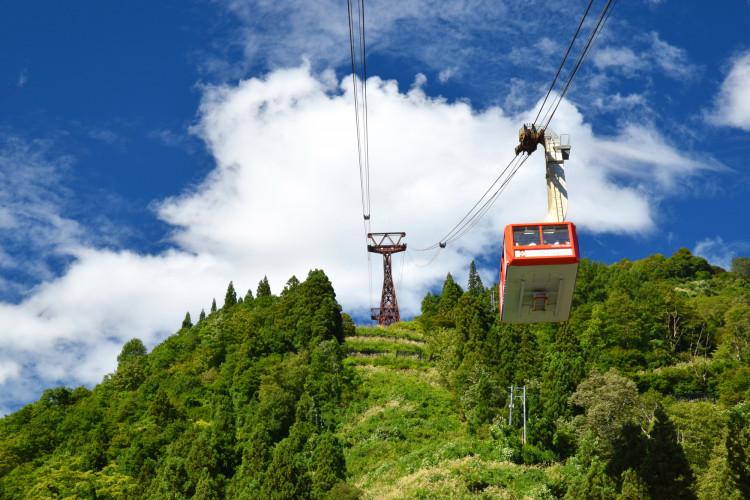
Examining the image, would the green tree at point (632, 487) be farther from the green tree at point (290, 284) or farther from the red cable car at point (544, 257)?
the green tree at point (290, 284)

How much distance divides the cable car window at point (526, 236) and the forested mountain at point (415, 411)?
17.5 meters

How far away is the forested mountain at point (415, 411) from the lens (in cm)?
4441

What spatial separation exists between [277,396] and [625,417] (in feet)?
81.6

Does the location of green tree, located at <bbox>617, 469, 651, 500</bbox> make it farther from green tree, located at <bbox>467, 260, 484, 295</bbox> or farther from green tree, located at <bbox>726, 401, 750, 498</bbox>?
green tree, located at <bbox>467, 260, 484, 295</bbox>

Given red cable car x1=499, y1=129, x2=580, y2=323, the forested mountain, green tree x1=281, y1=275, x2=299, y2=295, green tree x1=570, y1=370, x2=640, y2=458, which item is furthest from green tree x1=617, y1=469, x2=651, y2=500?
green tree x1=281, y1=275, x2=299, y2=295

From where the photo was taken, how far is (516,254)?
27578 mm

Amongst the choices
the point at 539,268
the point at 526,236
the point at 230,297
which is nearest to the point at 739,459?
the point at 539,268

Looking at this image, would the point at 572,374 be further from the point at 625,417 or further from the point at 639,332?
the point at 639,332

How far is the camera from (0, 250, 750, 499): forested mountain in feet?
146

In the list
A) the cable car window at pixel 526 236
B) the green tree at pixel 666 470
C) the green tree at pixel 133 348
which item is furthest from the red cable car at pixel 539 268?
the green tree at pixel 133 348

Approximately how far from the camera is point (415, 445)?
53.6 metres

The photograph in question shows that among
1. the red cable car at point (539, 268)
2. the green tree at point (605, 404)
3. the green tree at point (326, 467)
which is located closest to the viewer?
the red cable car at point (539, 268)

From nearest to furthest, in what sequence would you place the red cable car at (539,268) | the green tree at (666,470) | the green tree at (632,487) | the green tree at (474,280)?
the red cable car at (539,268)
the green tree at (632,487)
the green tree at (666,470)
the green tree at (474,280)

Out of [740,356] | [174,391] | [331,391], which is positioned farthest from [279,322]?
[740,356]
